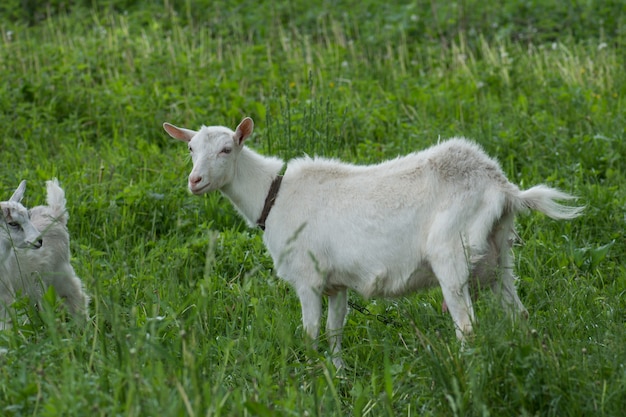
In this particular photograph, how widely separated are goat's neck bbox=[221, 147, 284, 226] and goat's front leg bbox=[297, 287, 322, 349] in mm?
680

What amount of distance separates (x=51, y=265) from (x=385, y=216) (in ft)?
7.35

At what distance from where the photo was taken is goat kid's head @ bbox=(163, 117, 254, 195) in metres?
5.65

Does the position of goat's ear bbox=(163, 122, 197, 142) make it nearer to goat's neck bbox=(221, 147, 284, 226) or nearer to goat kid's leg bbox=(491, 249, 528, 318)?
goat's neck bbox=(221, 147, 284, 226)

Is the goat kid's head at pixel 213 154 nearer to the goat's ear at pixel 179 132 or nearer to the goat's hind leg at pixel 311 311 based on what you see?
the goat's ear at pixel 179 132

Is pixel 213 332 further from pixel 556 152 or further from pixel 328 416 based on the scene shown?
pixel 556 152

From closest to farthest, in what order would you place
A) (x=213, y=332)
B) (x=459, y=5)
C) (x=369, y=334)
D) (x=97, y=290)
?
(x=97, y=290) < (x=369, y=334) < (x=213, y=332) < (x=459, y=5)

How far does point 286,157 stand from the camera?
25.0 feet

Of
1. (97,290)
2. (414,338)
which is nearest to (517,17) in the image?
(414,338)

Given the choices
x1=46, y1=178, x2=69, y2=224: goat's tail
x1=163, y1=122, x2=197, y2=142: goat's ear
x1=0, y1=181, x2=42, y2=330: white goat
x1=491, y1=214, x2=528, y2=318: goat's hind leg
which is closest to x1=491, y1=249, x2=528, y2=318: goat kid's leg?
x1=491, y1=214, x2=528, y2=318: goat's hind leg

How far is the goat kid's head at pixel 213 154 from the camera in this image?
565 centimetres

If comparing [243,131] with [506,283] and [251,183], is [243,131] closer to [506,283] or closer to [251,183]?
[251,183]

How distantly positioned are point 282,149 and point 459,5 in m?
6.47

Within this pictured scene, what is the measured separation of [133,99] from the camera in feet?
31.6

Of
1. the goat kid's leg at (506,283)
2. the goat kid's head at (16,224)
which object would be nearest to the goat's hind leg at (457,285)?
the goat kid's leg at (506,283)
